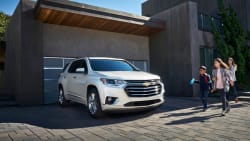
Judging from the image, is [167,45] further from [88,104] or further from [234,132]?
[234,132]

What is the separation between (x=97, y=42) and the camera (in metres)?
12.2

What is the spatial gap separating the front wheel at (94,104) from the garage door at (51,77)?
487cm

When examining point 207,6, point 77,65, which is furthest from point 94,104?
point 207,6

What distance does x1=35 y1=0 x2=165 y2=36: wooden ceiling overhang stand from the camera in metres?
9.65

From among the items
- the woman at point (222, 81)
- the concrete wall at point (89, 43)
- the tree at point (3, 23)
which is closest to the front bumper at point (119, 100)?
the woman at point (222, 81)

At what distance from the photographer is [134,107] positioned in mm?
6086

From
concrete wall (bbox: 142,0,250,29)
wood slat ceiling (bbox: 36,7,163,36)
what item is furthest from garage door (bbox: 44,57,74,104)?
concrete wall (bbox: 142,0,250,29)

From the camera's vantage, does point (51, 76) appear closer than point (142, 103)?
No

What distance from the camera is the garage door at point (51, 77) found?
10556mm

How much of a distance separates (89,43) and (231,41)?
28.3 ft

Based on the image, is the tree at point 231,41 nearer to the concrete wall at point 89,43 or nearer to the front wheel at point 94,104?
the concrete wall at point 89,43

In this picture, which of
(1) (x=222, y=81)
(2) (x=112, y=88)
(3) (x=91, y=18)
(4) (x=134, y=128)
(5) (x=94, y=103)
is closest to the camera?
(4) (x=134, y=128)

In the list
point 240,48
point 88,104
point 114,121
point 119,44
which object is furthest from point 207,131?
point 240,48

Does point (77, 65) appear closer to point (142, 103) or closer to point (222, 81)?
point (142, 103)
